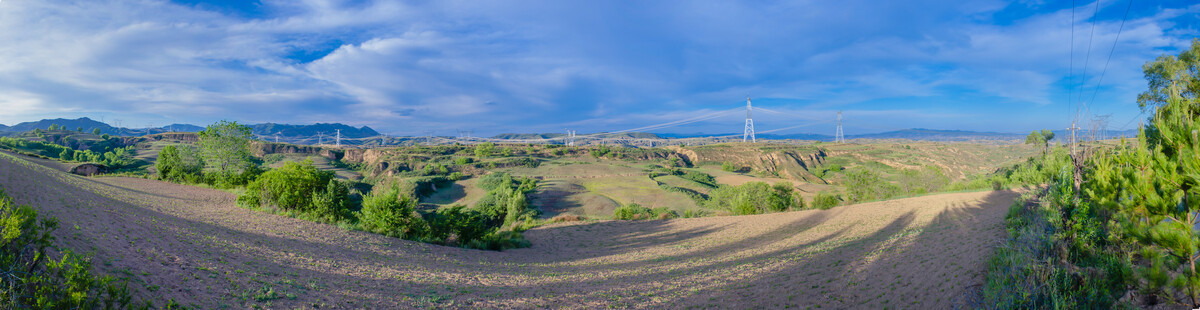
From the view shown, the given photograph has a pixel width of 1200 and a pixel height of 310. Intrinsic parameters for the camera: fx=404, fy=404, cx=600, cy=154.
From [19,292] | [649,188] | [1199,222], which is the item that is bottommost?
[649,188]

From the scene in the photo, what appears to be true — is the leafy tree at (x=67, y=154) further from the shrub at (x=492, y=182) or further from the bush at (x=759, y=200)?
the bush at (x=759, y=200)

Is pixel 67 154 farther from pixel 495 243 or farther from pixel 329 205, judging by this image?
pixel 495 243

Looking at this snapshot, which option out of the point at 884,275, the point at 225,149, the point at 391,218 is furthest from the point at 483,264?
the point at 225,149

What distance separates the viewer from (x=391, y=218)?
45.6 feet

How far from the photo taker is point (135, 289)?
4.77 meters

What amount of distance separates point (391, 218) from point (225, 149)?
1925cm

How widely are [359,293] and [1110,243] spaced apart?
1280 cm

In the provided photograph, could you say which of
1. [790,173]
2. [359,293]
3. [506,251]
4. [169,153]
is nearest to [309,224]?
[506,251]

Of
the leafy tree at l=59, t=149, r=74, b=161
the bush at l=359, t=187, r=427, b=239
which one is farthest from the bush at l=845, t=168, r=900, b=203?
the leafy tree at l=59, t=149, r=74, b=161

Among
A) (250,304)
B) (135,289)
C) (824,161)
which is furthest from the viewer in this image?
(824,161)

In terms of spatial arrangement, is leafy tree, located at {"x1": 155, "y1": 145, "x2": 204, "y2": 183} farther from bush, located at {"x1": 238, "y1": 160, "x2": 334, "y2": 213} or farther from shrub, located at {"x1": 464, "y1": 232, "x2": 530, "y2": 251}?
shrub, located at {"x1": 464, "y1": 232, "x2": 530, "y2": 251}

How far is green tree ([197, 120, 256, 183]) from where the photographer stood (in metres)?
24.4

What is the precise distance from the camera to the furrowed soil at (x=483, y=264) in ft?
20.3

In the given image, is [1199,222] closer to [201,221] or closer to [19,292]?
[19,292]
